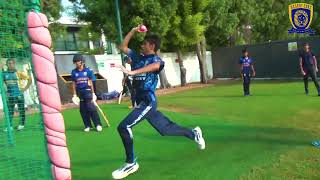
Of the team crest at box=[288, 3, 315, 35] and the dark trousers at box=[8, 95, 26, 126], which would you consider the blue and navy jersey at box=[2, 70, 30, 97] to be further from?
the team crest at box=[288, 3, 315, 35]

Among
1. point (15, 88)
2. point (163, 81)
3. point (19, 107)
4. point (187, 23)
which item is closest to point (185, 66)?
point (163, 81)

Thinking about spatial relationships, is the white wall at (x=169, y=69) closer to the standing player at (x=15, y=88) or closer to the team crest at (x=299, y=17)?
the team crest at (x=299, y=17)

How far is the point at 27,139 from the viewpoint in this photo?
33.8 feet

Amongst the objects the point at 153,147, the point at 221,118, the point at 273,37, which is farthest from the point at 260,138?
the point at 273,37

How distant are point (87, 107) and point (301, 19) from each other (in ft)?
65.6

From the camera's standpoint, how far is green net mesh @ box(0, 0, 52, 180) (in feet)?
19.4

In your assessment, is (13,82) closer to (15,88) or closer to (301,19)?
(15,88)

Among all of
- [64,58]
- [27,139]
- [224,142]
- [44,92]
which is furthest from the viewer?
[64,58]

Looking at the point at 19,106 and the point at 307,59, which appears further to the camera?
the point at 307,59

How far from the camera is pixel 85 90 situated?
1131 cm

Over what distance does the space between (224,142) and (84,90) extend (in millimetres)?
4227

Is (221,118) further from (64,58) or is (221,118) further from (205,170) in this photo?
(64,58)

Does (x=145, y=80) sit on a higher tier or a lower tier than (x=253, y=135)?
higher

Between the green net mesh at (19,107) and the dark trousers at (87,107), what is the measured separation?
1479 millimetres
